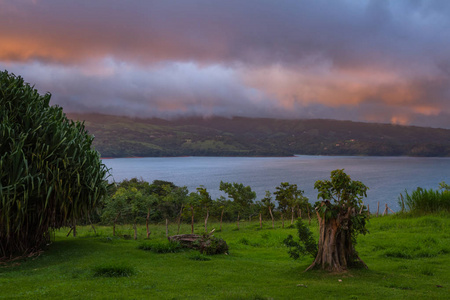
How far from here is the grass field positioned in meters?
8.88

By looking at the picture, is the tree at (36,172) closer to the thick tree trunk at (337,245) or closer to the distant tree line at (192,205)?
the distant tree line at (192,205)

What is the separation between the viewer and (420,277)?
10.8 metres

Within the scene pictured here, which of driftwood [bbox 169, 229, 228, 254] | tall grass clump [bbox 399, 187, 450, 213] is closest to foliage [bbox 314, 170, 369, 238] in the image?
driftwood [bbox 169, 229, 228, 254]

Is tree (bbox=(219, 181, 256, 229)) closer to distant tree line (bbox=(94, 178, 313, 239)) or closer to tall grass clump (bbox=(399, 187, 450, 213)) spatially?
distant tree line (bbox=(94, 178, 313, 239))

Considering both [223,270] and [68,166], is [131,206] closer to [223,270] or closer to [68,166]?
[68,166]

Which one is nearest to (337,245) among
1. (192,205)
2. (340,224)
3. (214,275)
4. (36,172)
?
(340,224)

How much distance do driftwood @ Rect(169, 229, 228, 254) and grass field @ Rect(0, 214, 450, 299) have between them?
0.59 metres

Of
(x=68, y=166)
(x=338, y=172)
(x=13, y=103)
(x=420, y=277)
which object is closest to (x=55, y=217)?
(x=68, y=166)

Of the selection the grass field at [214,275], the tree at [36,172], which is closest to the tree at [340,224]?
the grass field at [214,275]

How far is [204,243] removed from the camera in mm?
17078

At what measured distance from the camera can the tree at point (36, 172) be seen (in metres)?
14.0

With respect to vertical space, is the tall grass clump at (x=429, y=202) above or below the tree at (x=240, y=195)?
above

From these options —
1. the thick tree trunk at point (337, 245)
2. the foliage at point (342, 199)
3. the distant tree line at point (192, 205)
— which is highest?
the foliage at point (342, 199)

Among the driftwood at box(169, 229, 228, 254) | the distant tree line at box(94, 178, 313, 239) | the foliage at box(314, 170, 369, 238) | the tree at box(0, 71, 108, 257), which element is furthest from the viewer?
the distant tree line at box(94, 178, 313, 239)
